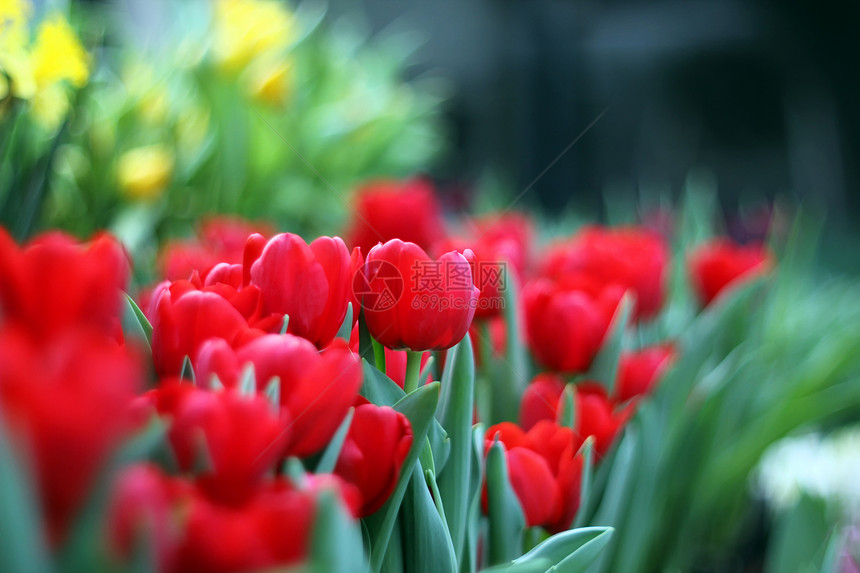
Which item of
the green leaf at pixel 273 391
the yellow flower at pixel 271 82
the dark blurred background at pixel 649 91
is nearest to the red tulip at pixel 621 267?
the green leaf at pixel 273 391

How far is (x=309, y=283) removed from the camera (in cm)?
16

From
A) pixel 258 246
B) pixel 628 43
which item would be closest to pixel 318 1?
pixel 628 43

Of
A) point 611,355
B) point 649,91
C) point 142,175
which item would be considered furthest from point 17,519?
point 649,91

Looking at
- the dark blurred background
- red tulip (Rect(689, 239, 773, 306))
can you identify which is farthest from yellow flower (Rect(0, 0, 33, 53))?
the dark blurred background

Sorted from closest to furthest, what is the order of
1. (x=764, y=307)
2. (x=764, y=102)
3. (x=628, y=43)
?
(x=764, y=307)
(x=764, y=102)
(x=628, y=43)

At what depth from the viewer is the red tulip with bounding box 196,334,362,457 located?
125 mm

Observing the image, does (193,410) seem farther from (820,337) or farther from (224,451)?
(820,337)

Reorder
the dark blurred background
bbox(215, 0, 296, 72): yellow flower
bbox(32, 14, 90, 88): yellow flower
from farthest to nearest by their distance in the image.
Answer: the dark blurred background, bbox(215, 0, 296, 72): yellow flower, bbox(32, 14, 90, 88): yellow flower

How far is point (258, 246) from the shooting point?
0.57 ft

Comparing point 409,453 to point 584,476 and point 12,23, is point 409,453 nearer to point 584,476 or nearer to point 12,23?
point 584,476

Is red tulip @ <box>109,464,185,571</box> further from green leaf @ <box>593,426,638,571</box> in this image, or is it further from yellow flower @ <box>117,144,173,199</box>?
yellow flower @ <box>117,144,173,199</box>

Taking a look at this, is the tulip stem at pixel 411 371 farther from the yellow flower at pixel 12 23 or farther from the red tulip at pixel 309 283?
the yellow flower at pixel 12 23

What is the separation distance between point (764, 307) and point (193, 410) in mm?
336

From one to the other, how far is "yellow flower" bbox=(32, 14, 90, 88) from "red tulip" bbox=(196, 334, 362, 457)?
0.23 metres
